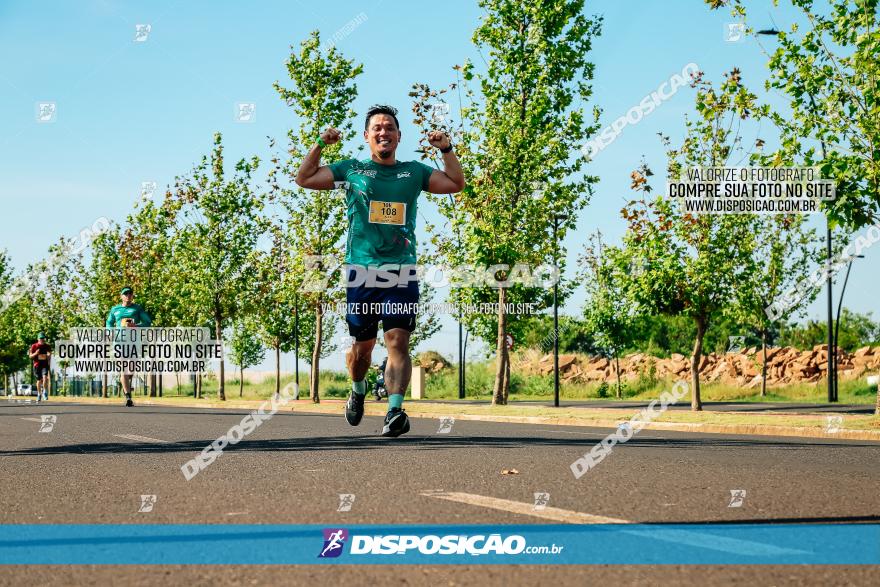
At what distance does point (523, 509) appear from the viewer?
4902mm

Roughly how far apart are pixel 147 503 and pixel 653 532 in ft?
9.26

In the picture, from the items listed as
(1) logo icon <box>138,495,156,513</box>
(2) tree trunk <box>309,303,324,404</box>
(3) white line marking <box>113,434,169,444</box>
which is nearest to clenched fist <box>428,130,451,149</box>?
(1) logo icon <box>138,495,156,513</box>

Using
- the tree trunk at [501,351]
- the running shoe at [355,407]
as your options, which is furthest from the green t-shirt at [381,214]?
the tree trunk at [501,351]

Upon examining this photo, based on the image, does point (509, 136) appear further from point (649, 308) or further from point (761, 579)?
point (761, 579)

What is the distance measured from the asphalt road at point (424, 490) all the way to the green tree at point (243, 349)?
5417 cm

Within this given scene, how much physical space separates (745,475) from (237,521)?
3.79 meters

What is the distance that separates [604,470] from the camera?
6949mm

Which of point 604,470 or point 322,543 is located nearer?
point 322,543

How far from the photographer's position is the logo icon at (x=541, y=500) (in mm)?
4977

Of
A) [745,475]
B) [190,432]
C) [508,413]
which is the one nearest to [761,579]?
[745,475]

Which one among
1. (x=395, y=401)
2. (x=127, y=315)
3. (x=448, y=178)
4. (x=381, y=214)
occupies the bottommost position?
(x=395, y=401)

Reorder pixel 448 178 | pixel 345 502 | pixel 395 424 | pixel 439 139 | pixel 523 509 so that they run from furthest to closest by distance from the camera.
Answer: pixel 448 178 → pixel 395 424 → pixel 439 139 → pixel 345 502 → pixel 523 509

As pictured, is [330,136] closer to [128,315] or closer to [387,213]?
[387,213]

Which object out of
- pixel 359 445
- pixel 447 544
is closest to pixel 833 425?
pixel 359 445
